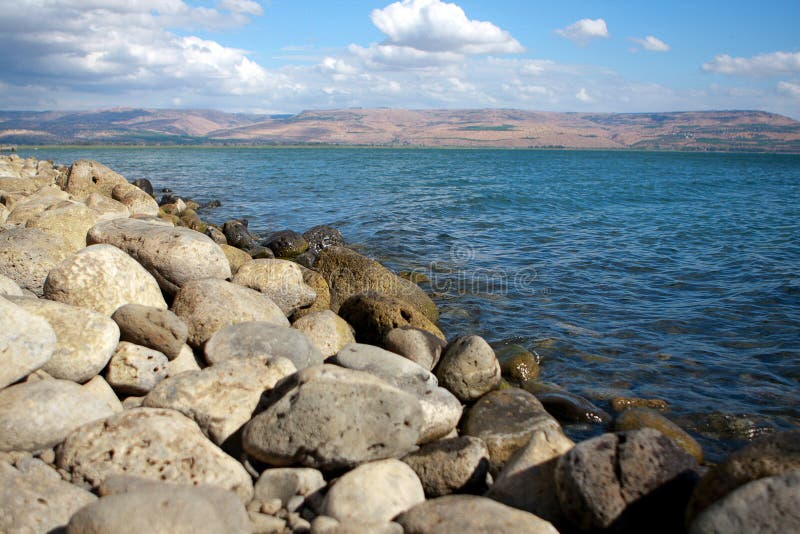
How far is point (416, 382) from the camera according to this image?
598cm

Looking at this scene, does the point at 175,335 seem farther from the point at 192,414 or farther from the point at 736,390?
the point at 736,390

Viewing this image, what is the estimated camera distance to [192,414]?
5.10 meters

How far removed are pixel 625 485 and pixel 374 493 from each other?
1.74 metres

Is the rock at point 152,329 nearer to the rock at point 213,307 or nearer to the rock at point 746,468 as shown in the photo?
the rock at point 213,307

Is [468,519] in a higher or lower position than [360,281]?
lower

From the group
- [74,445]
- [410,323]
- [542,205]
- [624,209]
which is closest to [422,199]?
[542,205]

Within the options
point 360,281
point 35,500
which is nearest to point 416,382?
point 35,500

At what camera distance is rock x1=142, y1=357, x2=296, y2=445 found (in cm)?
509

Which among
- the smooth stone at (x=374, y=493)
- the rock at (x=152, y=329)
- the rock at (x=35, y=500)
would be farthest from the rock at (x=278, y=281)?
the rock at (x=35, y=500)

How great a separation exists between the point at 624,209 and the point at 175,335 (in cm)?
2809

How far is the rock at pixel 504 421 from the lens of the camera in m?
5.63

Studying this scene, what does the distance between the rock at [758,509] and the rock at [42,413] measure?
4.54 meters

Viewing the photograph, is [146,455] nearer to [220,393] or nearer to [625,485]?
[220,393]

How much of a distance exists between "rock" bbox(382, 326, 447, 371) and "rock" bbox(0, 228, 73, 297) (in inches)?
169
